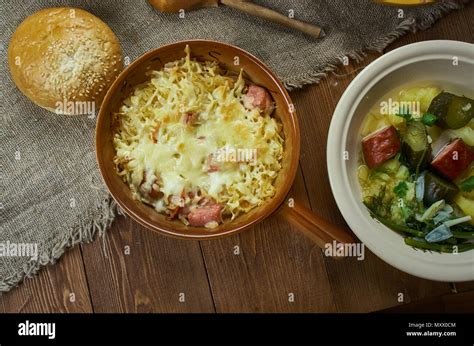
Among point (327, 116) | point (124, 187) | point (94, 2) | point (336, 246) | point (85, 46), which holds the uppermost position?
point (94, 2)

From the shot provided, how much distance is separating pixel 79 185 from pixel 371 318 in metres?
0.86

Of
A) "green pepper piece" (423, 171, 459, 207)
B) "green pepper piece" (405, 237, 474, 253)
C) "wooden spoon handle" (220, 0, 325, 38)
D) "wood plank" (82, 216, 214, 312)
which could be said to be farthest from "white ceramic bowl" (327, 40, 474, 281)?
"wood plank" (82, 216, 214, 312)

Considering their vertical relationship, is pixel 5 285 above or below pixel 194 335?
above

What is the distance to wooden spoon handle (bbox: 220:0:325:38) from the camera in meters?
1.53

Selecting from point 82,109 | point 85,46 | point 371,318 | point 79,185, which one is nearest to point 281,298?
point 371,318

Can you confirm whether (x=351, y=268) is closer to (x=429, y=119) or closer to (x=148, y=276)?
(x=429, y=119)

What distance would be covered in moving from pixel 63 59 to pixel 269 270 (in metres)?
0.76

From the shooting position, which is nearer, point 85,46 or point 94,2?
point 85,46

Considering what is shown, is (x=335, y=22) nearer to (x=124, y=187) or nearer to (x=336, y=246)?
(x=336, y=246)

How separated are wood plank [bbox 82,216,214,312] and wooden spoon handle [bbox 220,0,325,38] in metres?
0.64

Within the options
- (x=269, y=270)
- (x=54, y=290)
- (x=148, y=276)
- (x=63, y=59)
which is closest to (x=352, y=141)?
(x=269, y=270)

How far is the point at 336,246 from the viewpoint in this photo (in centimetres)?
141

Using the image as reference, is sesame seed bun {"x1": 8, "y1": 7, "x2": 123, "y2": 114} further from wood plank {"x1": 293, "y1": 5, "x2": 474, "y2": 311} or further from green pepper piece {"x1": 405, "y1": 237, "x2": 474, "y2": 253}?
green pepper piece {"x1": 405, "y1": 237, "x2": 474, "y2": 253}

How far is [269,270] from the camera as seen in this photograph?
156cm
